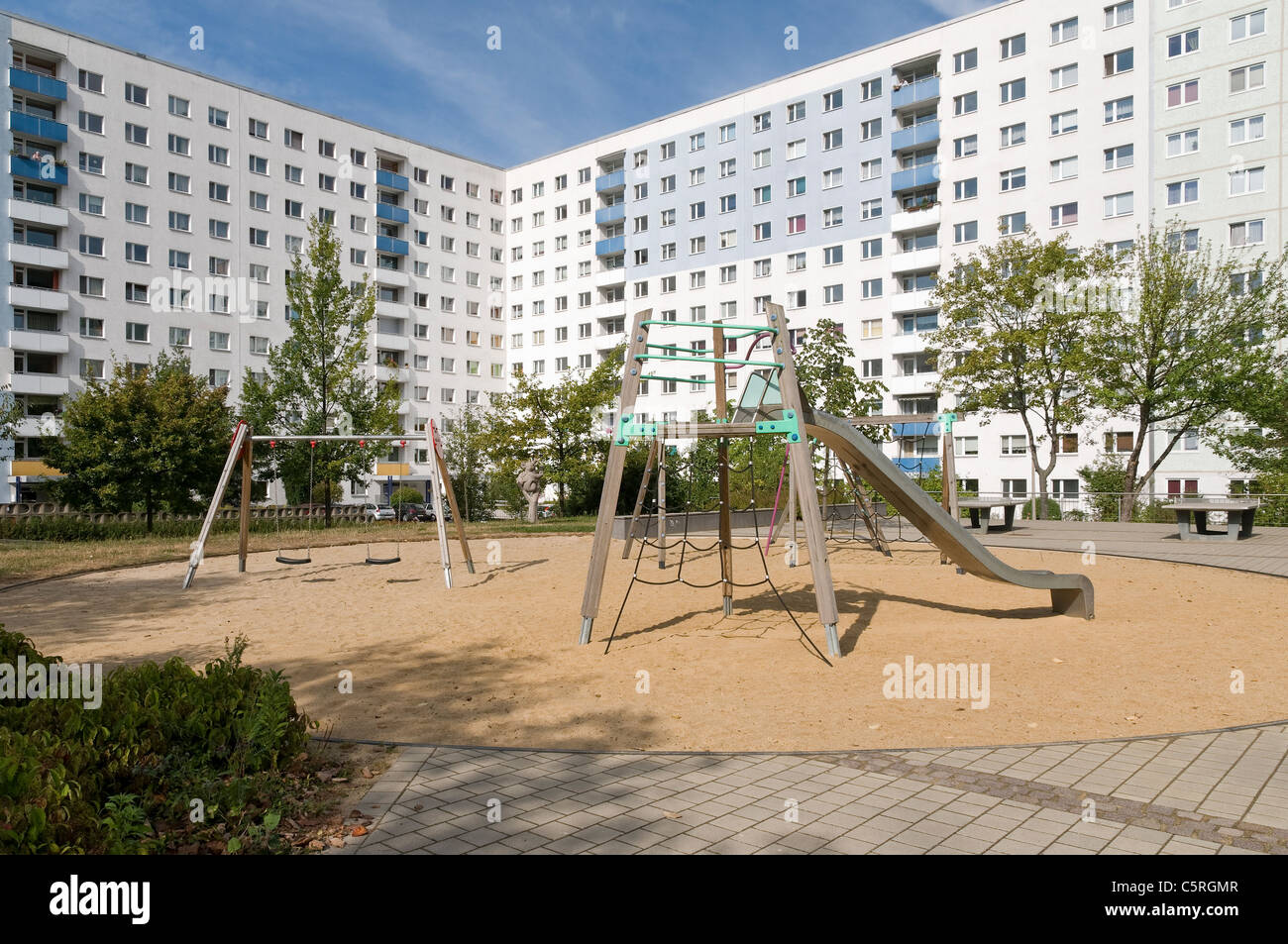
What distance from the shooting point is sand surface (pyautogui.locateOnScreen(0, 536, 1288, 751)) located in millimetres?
6469

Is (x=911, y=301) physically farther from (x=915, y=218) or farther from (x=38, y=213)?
(x=38, y=213)

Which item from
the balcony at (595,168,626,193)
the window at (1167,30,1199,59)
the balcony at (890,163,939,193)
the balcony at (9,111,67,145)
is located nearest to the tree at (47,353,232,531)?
the balcony at (9,111,67,145)

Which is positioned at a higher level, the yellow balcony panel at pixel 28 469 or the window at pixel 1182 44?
the window at pixel 1182 44

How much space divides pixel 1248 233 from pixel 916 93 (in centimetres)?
1875

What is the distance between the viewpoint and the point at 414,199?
66125 millimetres

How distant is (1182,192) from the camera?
43125mm

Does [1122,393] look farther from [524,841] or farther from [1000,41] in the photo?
[524,841]

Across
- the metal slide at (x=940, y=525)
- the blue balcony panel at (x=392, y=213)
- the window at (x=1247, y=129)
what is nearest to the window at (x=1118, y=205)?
the window at (x=1247, y=129)

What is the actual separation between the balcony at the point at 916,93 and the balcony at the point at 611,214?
20.3 meters

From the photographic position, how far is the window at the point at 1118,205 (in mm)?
44188

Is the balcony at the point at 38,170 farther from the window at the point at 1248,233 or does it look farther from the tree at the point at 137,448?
the window at the point at 1248,233

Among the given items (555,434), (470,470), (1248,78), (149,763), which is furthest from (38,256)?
(1248,78)

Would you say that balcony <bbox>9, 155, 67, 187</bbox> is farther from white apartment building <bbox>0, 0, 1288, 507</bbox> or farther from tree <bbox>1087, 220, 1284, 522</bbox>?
tree <bbox>1087, 220, 1284, 522</bbox>

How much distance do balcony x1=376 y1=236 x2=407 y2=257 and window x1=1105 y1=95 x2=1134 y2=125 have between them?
4556 centimetres
